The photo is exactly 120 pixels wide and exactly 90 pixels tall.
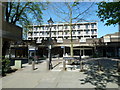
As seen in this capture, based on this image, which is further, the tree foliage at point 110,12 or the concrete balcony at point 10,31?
the concrete balcony at point 10,31

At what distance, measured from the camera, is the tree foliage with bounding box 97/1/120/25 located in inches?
339

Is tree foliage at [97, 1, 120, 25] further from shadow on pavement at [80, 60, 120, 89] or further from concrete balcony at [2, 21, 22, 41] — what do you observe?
concrete balcony at [2, 21, 22, 41]

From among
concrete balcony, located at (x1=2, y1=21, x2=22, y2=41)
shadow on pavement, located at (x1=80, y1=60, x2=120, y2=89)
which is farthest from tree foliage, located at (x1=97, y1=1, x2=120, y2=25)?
concrete balcony, located at (x1=2, y1=21, x2=22, y2=41)

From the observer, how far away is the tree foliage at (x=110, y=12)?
28.3ft

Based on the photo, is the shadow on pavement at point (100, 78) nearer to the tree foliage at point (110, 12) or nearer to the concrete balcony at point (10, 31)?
the tree foliage at point (110, 12)

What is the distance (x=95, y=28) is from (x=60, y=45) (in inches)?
1345

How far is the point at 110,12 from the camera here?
950 cm

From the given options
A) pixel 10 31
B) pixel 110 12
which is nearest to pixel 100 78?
pixel 110 12

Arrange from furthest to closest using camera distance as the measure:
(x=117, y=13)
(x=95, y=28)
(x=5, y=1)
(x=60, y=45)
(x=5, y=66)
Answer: (x=95, y=28), (x=60, y=45), (x=5, y=1), (x=5, y=66), (x=117, y=13)

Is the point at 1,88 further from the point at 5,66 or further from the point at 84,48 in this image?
the point at 84,48

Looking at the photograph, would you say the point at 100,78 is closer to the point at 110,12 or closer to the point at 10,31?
the point at 110,12

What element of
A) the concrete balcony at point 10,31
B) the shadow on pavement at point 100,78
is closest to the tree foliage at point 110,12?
the shadow on pavement at point 100,78

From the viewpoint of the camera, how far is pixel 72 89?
590 centimetres

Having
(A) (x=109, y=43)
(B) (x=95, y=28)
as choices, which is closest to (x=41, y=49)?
(A) (x=109, y=43)
